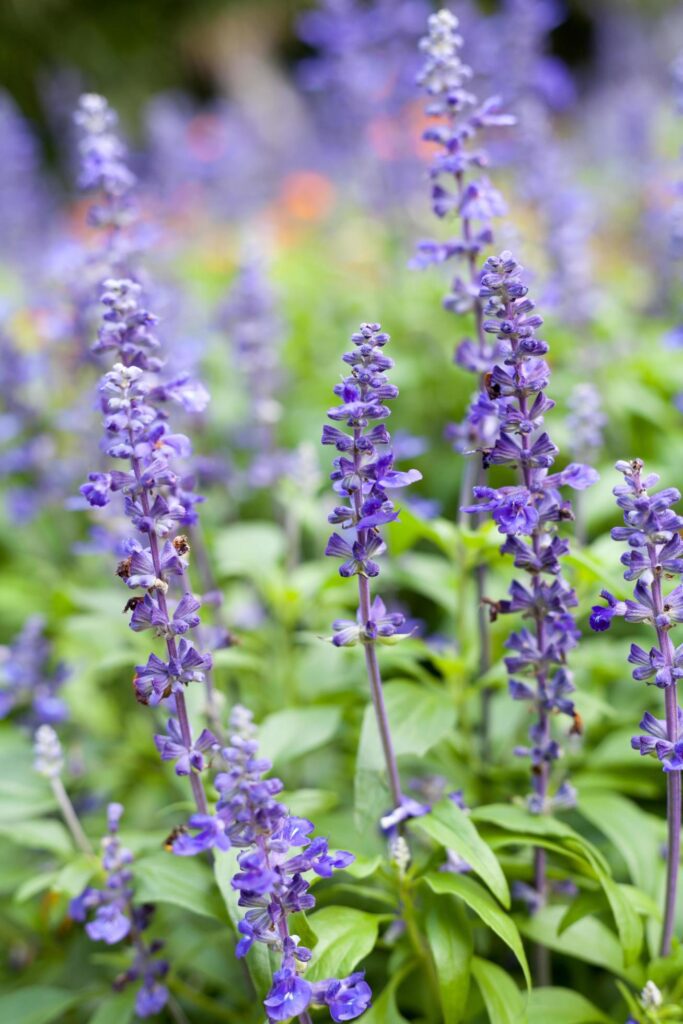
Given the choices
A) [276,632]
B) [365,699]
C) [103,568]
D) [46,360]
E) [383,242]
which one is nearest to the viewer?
[365,699]

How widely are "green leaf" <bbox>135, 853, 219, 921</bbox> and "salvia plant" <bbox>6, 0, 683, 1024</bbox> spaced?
10 millimetres

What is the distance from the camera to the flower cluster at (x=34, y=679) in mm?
3382

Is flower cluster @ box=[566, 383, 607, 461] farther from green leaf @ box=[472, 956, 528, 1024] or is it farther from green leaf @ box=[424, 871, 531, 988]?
green leaf @ box=[472, 956, 528, 1024]

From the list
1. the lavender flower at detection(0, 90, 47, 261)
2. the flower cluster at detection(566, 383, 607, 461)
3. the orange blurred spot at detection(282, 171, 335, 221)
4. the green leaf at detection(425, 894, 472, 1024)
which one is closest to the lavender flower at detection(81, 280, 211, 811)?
the green leaf at detection(425, 894, 472, 1024)

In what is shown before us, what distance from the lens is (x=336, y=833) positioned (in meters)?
2.86

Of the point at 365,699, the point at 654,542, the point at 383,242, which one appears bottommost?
the point at 365,699

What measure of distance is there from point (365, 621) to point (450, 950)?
795 mm

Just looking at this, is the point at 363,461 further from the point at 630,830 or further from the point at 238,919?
the point at 630,830

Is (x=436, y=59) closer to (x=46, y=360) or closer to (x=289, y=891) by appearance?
(x=289, y=891)

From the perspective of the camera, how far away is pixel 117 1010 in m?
2.64

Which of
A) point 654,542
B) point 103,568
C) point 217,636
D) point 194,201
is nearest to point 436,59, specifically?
point 654,542

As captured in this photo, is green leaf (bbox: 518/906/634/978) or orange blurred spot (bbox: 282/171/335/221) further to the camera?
orange blurred spot (bbox: 282/171/335/221)

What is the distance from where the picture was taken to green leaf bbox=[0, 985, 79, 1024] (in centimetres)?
276

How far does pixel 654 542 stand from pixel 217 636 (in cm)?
133
